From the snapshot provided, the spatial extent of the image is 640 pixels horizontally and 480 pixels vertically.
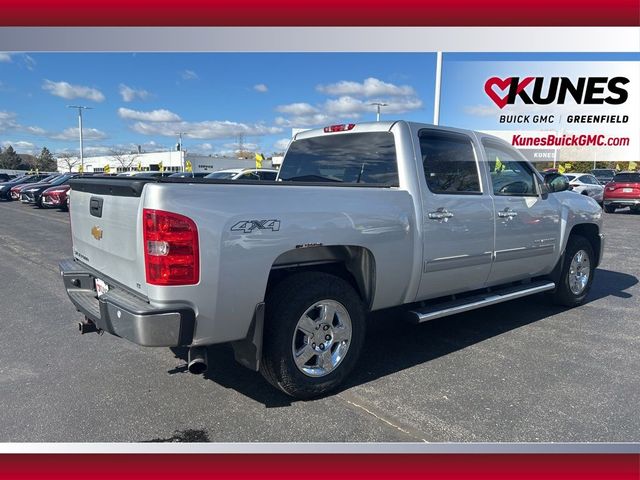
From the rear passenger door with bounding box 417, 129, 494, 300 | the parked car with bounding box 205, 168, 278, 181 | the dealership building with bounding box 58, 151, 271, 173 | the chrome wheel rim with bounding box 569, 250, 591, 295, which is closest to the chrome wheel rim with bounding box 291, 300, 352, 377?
the rear passenger door with bounding box 417, 129, 494, 300

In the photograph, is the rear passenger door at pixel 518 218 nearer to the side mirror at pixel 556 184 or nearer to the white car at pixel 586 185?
the side mirror at pixel 556 184

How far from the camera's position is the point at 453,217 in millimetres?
4027

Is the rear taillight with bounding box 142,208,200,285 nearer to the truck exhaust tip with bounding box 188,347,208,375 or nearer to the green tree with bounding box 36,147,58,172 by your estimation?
the truck exhaust tip with bounding box 188,347,208,375

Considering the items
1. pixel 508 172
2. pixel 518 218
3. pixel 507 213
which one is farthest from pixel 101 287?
pixel 508 172

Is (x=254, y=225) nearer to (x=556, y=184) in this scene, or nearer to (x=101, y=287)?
(x=101, y=287)

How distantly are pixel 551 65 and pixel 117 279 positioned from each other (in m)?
6.90

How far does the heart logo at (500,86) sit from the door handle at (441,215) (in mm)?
5059

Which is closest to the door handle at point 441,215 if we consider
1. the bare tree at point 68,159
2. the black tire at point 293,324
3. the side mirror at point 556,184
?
the black tire at point 293,324

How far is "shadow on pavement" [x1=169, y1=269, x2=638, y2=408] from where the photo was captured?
361 centimetres

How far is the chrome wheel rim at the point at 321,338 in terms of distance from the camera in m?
3.28

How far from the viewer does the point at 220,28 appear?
375 cm

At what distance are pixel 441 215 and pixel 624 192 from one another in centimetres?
1801

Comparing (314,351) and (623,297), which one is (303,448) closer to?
(314,351)

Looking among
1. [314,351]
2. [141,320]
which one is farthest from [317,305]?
[141,320]
